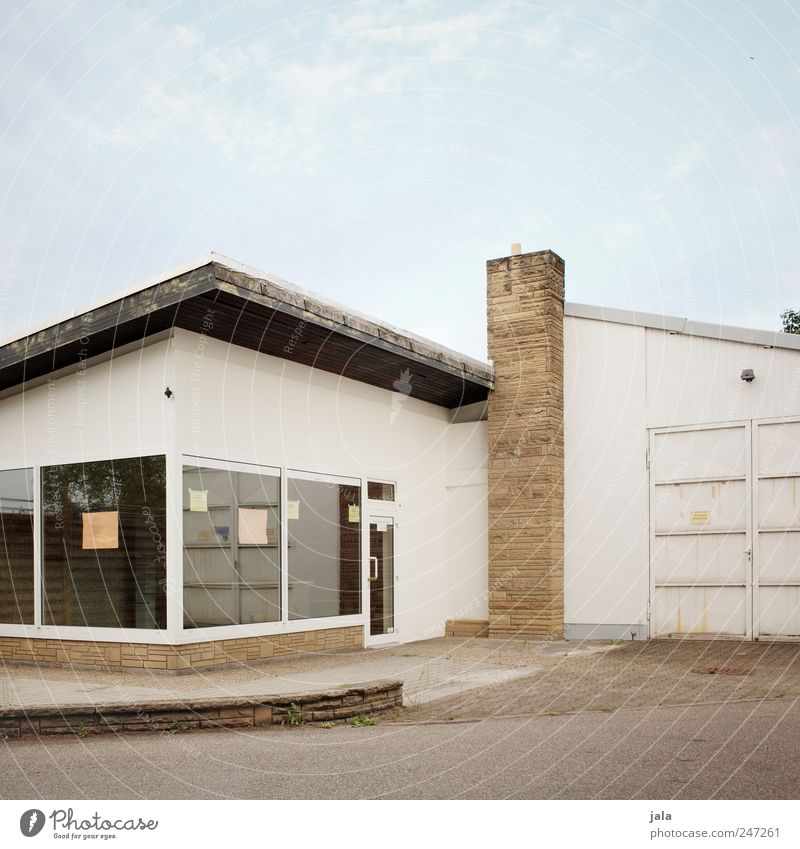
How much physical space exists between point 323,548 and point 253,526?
1.40m

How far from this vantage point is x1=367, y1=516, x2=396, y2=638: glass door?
40.9 ft

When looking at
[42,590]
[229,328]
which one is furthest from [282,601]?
[229,328]

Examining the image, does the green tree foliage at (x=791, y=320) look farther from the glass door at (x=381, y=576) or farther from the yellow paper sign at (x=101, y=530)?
the yellow paper sign at (x=101, y=530)

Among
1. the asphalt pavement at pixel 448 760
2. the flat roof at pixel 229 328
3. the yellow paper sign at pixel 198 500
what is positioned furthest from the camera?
the yellow paper sign at pixel 198 500

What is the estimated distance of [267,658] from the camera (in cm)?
1024

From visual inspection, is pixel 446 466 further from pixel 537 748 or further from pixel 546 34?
pixel 537 748

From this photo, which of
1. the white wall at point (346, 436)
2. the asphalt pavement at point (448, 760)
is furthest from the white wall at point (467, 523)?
the asphalt pavement at point (448, 760)

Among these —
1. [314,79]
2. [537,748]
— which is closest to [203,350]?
[314,79]

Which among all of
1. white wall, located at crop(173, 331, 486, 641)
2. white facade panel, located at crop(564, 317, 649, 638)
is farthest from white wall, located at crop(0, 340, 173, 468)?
white facade panel, located at crop(564, 317, 649, 638)

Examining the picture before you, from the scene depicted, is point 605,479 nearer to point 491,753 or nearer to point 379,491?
point 379,491

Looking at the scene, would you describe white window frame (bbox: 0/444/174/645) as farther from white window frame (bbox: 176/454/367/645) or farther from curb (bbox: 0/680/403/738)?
curb (bbox: 0/680/403/738)

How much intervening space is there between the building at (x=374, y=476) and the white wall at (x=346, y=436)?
35mm

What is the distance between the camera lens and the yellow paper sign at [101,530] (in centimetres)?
984

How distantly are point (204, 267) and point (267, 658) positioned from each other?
4.45 m
